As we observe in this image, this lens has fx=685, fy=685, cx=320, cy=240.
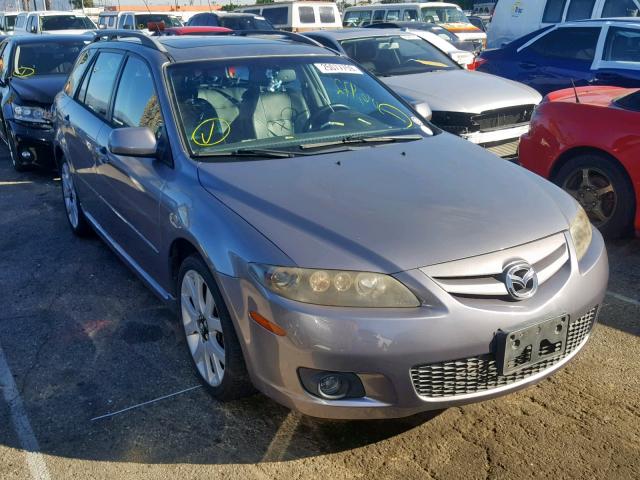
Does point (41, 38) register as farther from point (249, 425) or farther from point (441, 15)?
point (441, 15)

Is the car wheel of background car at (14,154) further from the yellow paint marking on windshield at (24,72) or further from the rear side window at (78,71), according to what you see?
the rear side window at (78,71)

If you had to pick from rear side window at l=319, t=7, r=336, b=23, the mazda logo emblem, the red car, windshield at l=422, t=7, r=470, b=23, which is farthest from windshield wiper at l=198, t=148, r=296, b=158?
rear side window at l=319, t=7, r=336, b=23

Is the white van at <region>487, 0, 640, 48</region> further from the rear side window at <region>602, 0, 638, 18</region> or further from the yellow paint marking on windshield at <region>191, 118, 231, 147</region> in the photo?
the yellow paint marking on windshield at <region>191, 118, 231, 147</region>

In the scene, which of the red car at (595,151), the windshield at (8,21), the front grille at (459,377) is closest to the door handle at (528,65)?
the red car at (595,151)

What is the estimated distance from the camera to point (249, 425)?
3188mm

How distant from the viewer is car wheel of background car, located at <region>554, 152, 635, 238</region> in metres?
5.08

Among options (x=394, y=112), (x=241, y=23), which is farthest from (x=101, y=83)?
(x=241, y=23)

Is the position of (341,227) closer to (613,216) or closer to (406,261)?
(406,261)

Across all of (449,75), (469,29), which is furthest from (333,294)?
(469,29)

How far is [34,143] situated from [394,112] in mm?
5308

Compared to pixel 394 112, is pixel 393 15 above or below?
below

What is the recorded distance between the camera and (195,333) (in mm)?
3479

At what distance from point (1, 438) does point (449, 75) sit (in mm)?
6382

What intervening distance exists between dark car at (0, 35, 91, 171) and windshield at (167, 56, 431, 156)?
185 inches
